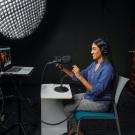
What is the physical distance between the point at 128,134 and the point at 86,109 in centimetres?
90

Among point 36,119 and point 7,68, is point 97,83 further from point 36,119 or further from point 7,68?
point 36,119

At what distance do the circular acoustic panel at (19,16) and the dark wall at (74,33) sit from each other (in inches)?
32.7

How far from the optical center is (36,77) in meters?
4.51

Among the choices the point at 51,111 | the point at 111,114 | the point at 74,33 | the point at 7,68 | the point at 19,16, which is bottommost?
the point at 51,111

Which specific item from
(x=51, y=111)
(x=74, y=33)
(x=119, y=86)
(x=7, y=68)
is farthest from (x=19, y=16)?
(x=119, y=86)

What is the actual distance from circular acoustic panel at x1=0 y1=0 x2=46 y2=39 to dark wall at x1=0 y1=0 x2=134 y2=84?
831 mm

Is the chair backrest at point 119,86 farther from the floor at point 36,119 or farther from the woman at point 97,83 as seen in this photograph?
the floor at point 36,119

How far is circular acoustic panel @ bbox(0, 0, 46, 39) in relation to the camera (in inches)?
108

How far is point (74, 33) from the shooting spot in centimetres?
446

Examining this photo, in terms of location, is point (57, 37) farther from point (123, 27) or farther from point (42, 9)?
point (123, 27)

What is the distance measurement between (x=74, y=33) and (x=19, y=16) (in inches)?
60.7

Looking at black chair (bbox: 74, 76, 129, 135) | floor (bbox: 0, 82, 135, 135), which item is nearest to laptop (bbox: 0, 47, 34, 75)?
floor (bbox: 0, 82, 135, 135)

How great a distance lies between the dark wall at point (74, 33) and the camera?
14.4 ft

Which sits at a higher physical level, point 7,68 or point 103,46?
point 103,46
